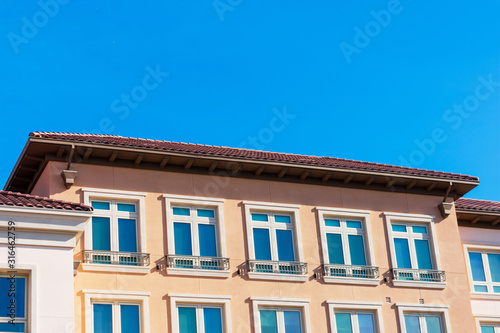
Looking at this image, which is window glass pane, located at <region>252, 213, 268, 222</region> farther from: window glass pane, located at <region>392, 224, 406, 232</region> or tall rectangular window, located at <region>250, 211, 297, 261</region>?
window glass pane, located at <region>392, 224, 406, 232</region>

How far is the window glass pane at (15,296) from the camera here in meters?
20.7

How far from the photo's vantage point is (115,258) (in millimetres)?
24203

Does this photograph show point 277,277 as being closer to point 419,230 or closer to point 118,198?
point 118,198

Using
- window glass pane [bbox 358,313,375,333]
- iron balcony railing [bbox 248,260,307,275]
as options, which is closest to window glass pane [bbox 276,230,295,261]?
iron balcony railing [bbox 248,260,307,275]

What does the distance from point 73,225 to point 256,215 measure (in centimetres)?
664

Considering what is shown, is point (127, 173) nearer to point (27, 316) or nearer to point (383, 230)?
point (27, 316)

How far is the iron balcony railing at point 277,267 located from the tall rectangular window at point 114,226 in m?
3.52

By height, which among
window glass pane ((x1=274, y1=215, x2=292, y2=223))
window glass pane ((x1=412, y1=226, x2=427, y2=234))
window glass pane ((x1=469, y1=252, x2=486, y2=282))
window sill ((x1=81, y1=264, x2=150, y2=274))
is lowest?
window sill ((x1=81, y1=264, x2=150, y2=274))

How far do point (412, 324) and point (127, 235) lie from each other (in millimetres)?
9287

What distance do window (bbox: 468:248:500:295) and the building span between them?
1329 millimetres

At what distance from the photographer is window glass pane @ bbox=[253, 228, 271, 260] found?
2620cm

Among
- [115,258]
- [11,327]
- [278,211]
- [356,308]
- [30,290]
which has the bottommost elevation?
[11,327]

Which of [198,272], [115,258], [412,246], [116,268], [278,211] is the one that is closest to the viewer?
[116,268]

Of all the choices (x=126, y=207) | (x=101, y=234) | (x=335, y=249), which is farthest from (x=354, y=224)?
(x=101, y=234)
